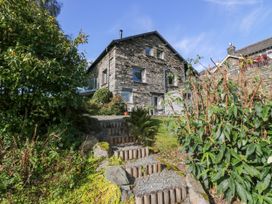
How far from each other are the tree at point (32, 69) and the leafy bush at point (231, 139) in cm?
334

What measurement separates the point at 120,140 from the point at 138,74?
47.2ft

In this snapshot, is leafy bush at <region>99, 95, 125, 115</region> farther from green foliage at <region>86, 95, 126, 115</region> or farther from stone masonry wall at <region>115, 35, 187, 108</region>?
stone masonry wall at <region>115, 35, 187, 108</region>

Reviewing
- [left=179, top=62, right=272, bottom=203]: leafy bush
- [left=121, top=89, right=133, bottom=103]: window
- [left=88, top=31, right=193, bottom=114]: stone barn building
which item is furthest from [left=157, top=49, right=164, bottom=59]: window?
[left=179, top=62, right=272, bottom=203]: leafy bush

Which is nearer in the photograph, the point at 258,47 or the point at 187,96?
the point at 187,96

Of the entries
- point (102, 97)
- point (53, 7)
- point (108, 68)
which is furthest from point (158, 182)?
point (53, 7)

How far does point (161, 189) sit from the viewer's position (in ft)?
13.4

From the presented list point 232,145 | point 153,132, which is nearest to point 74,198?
point 232,145

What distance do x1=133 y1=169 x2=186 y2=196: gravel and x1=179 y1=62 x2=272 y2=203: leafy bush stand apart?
55 cm

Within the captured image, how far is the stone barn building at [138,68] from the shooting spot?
19200 mm

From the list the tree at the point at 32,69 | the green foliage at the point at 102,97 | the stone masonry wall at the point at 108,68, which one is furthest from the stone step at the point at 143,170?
the stone masonry wall at the point at 108,68

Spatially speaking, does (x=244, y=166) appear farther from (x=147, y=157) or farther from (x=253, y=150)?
(x=147, y=157)

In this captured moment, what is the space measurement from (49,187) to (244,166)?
3.43 m

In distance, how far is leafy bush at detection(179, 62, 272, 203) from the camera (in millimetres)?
3357

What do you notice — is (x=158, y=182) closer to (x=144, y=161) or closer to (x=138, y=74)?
(x=144, y=161)
